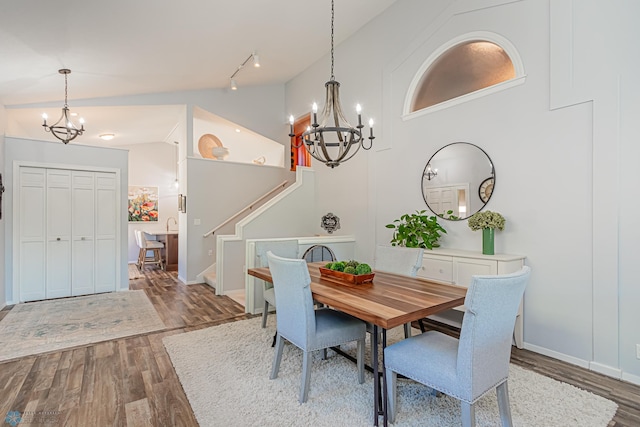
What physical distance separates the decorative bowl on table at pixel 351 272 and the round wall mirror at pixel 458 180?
167 centimetres

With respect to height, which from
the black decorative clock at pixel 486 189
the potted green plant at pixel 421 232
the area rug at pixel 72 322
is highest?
the black decorative clock at pixel 486 189

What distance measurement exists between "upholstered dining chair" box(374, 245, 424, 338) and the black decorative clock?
3.51 ft

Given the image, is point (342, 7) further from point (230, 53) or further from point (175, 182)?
point (175, 182)

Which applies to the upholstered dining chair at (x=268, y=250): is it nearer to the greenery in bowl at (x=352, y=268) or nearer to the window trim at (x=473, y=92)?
the greenery in bowl at (x=352, y=268)

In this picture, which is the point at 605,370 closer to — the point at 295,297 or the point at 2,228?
the point at 295,297

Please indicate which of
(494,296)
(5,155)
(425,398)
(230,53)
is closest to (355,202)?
(230,53)

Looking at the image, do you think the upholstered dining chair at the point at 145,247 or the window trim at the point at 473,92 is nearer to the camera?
the window trim at the point at 473,92

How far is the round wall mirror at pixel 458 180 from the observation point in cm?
338

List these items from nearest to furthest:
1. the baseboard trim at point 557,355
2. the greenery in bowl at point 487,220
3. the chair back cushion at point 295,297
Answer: the chair back cushion at point 295,297, the baseboard trim at point 557,355, the greenery in bowl at point 487,220

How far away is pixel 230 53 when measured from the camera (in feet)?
15.3

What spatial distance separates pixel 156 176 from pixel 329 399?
8.26 m

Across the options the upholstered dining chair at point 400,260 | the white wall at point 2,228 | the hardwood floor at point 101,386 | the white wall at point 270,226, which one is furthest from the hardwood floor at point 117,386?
the white wall at point 2,228

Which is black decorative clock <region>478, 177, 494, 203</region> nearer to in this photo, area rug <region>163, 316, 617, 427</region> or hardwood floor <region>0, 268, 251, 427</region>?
area rug <region>163, 316, 617, 427</region>

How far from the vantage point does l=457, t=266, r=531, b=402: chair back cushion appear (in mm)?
1521
